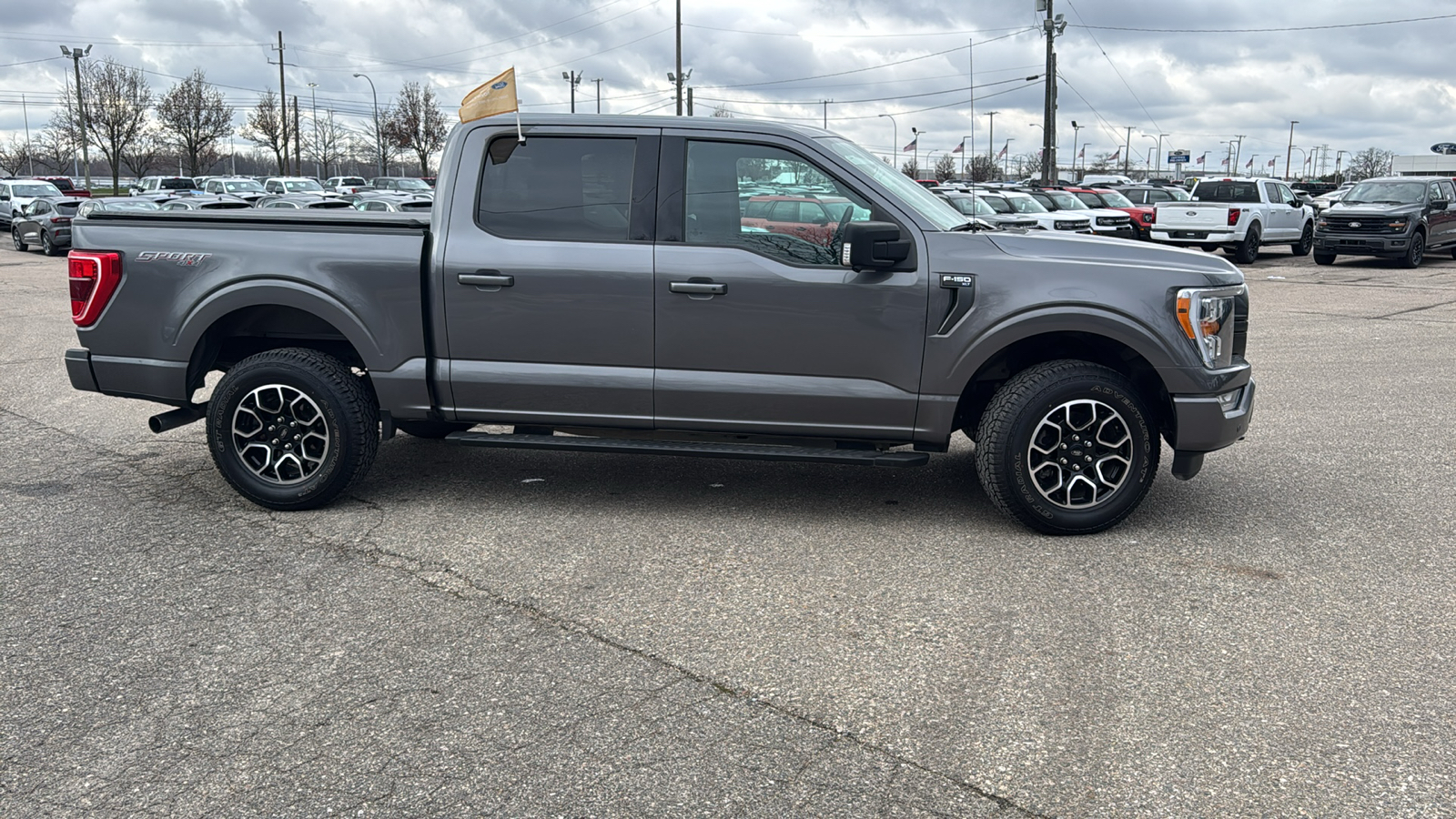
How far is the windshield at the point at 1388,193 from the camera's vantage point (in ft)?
78.4

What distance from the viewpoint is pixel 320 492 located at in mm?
5699

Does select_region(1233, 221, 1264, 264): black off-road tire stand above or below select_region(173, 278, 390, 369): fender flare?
above

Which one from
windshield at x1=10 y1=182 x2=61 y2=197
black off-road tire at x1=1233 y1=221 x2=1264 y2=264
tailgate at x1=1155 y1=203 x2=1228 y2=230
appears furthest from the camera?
windshield at x1=10 y1=182 x2=61 y2=197

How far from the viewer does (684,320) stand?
538cm

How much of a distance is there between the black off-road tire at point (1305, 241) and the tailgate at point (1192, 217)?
4024 mm

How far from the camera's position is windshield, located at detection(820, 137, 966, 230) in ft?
17.8

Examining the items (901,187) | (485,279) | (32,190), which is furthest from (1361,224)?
(32,190)

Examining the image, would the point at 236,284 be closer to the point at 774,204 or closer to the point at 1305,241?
the point at 774,204

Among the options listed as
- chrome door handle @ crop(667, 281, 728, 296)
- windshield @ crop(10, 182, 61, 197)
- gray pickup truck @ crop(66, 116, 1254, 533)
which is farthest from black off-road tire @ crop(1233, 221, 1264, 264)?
windshield @ crop(10, 182, 61, 197)

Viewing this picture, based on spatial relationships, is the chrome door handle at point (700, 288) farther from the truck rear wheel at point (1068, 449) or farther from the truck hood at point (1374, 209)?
the truck hood at point (1374, 209)

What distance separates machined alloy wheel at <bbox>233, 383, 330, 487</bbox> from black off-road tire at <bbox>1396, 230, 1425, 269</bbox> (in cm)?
2334

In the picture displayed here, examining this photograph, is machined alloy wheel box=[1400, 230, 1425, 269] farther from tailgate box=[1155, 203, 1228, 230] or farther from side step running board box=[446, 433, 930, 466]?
side step running board box=[446, 433, 930, 466]

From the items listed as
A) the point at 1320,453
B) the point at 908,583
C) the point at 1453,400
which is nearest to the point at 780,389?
the point at 908,583

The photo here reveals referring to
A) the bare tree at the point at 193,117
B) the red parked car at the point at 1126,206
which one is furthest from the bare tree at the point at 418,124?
the red parked car at the point at 1126,206
